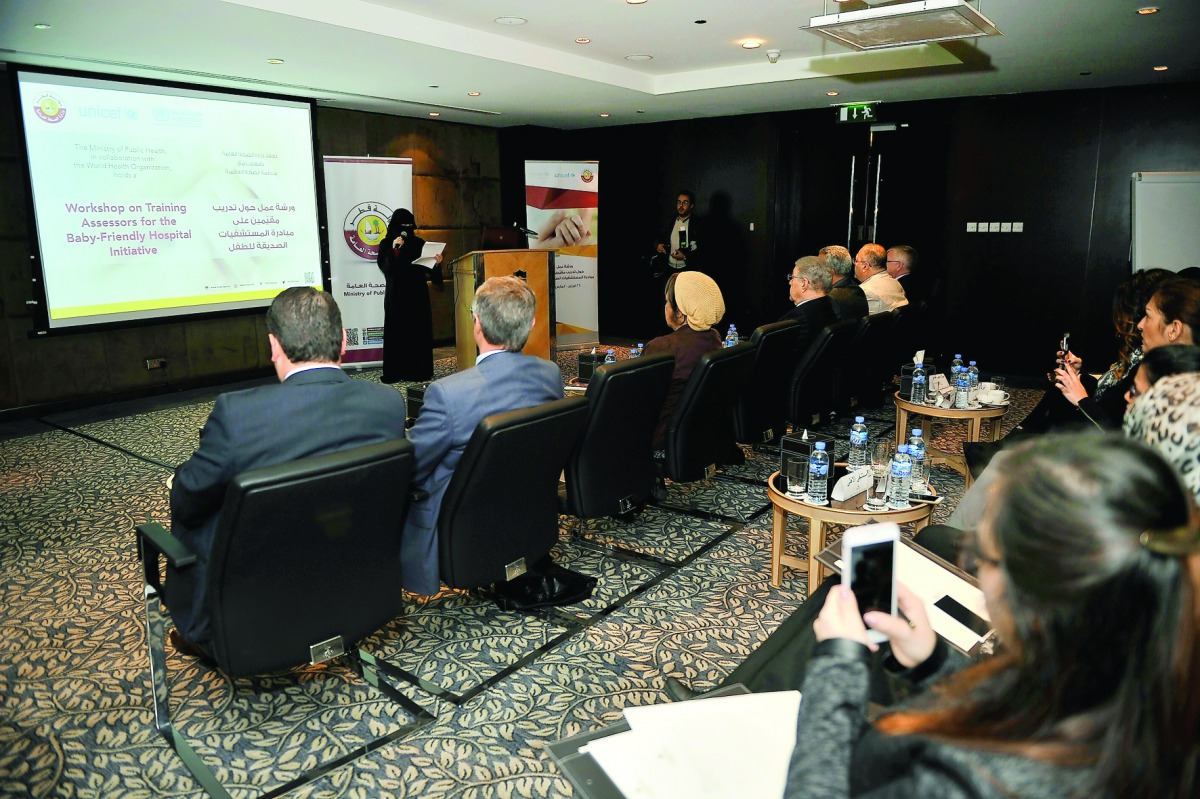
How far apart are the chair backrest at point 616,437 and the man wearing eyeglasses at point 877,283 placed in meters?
3.02

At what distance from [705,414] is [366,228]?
582 cm

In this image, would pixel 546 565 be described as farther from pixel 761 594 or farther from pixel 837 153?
pixel 837 153

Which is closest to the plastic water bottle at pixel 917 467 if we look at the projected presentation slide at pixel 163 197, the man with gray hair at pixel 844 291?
the man with gray hair at pixel 844 291

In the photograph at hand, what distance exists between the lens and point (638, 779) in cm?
119

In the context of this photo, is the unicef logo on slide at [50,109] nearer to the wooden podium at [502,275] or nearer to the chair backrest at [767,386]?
the wooden podium at [502,275]

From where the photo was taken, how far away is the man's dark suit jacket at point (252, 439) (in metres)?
2.11

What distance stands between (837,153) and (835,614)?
366 inches

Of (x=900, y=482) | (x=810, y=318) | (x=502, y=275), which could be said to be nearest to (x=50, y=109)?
(x=502, y=275)

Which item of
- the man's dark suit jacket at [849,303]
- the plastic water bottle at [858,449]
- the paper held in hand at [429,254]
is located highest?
the paper held in hand at [429,254]

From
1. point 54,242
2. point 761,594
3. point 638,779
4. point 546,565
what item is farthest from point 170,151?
point 638,779

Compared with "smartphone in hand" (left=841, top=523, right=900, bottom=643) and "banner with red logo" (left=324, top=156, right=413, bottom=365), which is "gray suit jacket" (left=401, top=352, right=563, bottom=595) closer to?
"smartphone in hand" (left=841, top=523, right=900, bottom=643)

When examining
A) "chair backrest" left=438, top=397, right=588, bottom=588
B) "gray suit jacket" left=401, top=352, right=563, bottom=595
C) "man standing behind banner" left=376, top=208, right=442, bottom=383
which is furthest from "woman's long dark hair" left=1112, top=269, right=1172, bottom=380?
"man standing behind banner" left=376, top=208, right=442, bottom=383

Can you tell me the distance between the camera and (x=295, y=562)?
6.90ft

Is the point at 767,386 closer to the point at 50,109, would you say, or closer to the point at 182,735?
the point at 182,735
